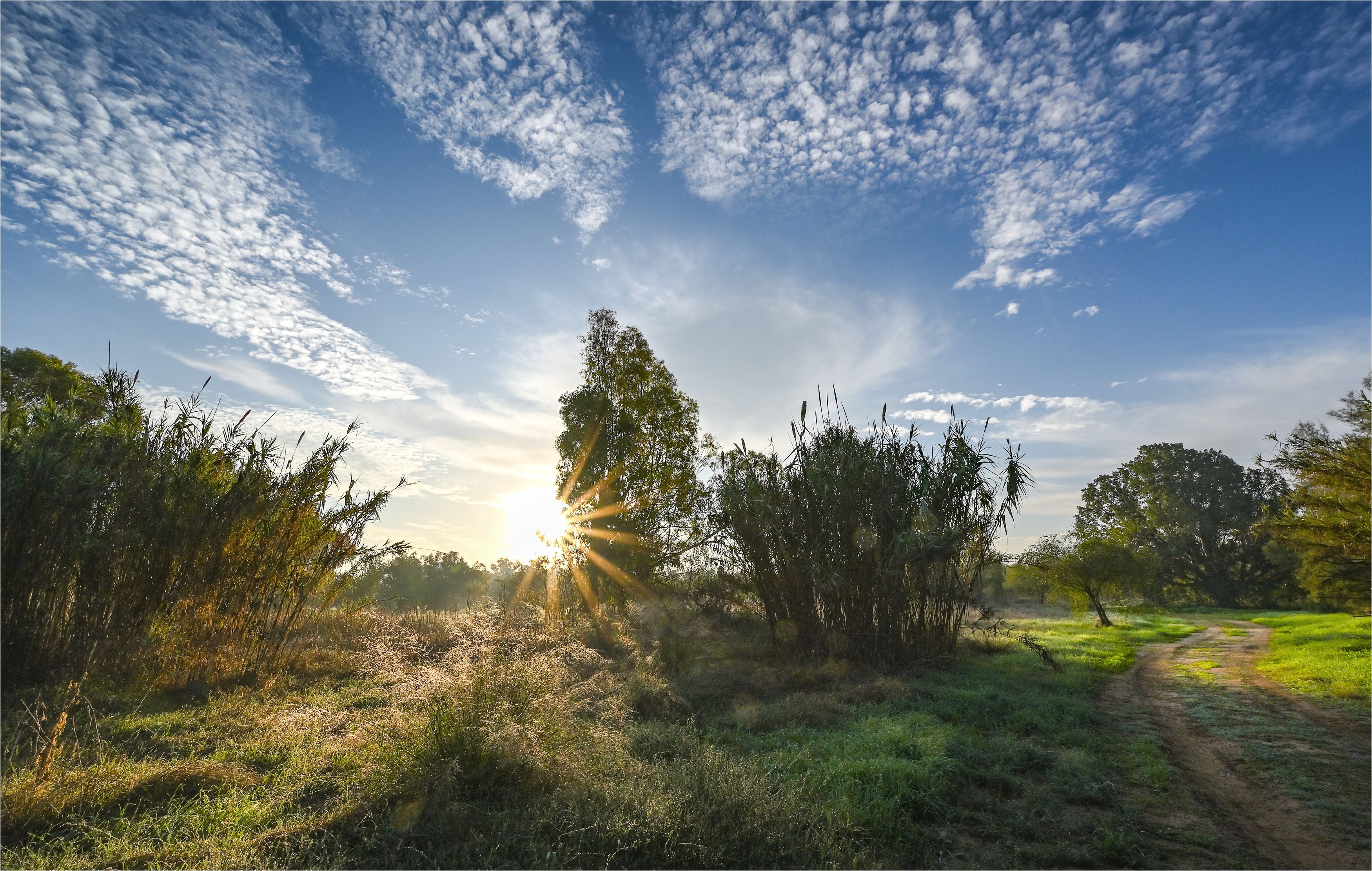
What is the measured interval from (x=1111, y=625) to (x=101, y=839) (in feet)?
101

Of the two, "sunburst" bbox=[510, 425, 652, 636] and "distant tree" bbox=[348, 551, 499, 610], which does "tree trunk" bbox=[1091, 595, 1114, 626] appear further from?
"distant tree" bbox=[348, 551, 499, 610]

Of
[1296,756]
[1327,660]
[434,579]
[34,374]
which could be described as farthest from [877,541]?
[434,579]

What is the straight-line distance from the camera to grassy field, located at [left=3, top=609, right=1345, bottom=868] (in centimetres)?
362

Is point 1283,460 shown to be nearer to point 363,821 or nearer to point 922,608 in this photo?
point 922,608

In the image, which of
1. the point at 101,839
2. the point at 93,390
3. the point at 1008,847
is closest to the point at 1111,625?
the point at 1008,847

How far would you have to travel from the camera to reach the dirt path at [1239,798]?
4051mm

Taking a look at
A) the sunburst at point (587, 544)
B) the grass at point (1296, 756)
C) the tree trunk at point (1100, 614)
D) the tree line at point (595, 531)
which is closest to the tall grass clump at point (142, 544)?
the tree line at point (595, 531)

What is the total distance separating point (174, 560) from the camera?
753cm

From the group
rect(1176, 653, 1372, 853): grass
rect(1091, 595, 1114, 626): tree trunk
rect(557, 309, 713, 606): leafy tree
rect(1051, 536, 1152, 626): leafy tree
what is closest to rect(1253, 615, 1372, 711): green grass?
rect(1176, 653, 1372, 853): grass

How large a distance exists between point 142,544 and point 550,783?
6.80 m

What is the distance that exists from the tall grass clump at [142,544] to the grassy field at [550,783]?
864 millimetres

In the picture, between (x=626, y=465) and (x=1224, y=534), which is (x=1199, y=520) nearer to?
(x=1224, y=534)

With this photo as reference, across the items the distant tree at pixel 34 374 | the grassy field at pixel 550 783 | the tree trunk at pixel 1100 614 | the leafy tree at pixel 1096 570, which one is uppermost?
the distant tree at pixel 34 374

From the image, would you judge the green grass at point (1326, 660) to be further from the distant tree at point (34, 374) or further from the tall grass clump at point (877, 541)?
the distant tree at point (34, 374)
